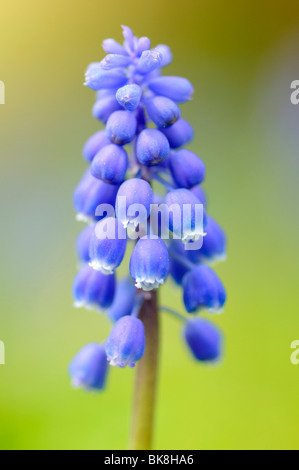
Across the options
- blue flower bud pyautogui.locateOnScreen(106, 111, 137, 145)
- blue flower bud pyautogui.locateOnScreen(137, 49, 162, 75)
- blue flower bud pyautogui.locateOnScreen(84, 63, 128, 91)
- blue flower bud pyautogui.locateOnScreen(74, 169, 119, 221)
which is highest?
blue flower bud pyautogui.locateOnScreen(137, 49, 162, 75)

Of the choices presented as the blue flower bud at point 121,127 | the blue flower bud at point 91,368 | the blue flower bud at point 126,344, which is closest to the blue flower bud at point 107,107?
the blue flower bud at point 121,127

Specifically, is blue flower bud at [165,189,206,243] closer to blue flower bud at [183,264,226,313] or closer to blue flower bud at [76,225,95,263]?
blue flower bud at [183,264,226,313]

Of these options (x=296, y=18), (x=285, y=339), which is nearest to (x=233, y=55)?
(x=296, y=18)

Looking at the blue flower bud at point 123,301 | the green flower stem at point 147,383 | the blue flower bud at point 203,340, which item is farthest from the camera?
the blue flower bud at point 203,340

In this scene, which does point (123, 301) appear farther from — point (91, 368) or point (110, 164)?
point (110, 164)

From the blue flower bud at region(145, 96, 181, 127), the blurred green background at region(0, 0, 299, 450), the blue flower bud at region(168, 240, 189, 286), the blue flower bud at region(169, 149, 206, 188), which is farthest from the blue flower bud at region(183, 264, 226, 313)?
the blurred green background at region(0, 0, 299, 450)

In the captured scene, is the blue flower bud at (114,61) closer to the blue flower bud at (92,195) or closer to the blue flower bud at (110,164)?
the blue flower bud at (110,164)

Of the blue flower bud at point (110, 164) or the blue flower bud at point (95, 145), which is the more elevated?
the blue flower bud at point (95, 145)
